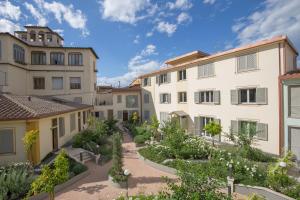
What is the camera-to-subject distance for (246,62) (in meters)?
16.8

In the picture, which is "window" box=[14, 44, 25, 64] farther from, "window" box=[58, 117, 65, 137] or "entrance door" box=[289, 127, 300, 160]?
"entrance door" box=[289, 127, 300, 160]

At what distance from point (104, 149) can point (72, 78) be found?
55.4 ft

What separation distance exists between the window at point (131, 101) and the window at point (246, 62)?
2108cm

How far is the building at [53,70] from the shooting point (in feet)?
90.2

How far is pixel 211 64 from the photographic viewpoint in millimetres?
20266

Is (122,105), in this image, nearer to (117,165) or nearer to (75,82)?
(75,82)

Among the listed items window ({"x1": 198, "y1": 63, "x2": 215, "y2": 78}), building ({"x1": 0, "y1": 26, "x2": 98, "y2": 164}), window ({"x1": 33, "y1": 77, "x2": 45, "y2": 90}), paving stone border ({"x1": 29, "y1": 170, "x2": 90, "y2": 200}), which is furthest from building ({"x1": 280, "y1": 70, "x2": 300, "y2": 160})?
window ({"x1": 33, "y1": 77, "x2": 45, "y2": 90})

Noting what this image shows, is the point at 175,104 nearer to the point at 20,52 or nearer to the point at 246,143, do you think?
the point at 246,143

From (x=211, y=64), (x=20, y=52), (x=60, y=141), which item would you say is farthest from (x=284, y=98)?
(x=20, y=52)

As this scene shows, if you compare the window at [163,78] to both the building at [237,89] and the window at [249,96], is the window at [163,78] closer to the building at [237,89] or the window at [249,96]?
the building at [237,89]

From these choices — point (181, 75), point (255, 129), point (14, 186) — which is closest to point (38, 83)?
point (181, 75)

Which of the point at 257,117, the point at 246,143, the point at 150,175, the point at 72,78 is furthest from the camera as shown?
the point at 72,78

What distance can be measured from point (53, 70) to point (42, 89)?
11.0 ft

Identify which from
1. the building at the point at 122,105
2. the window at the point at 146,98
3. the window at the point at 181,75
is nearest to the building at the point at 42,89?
the building at the point at 122,105
